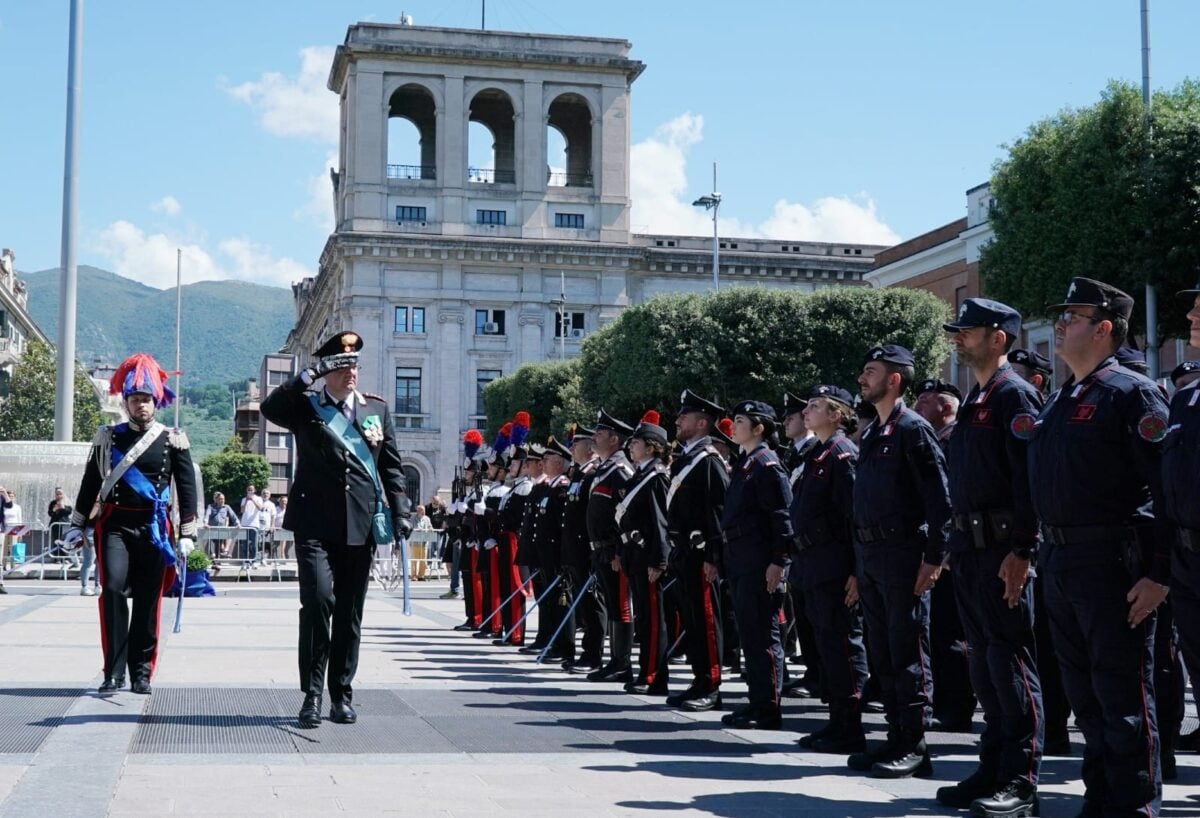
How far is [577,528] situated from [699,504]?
3.57 meters

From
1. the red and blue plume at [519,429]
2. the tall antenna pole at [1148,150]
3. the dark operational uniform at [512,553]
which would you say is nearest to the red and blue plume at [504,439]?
the red and blue plume at [519,429]

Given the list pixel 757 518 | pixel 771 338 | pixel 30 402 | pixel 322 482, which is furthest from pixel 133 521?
pixel 30 402

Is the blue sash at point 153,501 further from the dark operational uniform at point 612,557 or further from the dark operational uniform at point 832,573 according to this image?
the dark operational uniform at point 832,573

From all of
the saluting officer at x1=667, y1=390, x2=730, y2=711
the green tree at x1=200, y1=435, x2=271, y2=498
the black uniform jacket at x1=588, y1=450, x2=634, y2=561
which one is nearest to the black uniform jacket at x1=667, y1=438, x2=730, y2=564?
the saluting officer at x1=667, y1=390, x2=730, y2=711

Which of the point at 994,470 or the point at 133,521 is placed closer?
the point at 994,470

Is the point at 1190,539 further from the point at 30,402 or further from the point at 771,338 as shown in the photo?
the point at 30,402

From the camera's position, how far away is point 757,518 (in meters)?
10.3

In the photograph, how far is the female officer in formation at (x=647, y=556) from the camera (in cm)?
1220

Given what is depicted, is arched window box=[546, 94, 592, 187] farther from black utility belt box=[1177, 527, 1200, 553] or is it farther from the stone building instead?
black utility belt box=[1177, 527, 1200, 553]

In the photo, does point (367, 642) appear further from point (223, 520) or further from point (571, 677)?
point (223, 520)

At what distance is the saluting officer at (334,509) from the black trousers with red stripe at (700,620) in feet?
7.41

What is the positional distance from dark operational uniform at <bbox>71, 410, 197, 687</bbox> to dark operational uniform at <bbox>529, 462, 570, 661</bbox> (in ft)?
17.1

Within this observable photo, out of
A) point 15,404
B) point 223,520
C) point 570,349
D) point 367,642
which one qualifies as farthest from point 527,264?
point 367,642

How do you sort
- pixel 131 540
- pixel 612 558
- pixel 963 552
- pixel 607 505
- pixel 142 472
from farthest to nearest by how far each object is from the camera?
pixel 607 505
pixel 612 558
pixel 142 472
pixel 131 540
pixel 963 552
